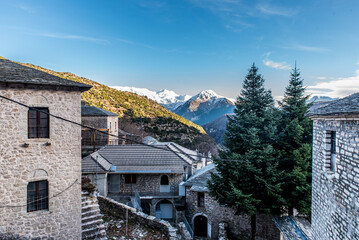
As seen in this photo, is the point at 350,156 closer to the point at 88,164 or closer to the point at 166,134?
the point at 88,164

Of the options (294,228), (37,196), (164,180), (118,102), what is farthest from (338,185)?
(118,102)

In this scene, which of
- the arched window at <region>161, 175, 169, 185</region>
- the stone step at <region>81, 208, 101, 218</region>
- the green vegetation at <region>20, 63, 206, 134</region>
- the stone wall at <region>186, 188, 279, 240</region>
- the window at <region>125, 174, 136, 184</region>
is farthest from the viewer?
the green vegetation at <region>20, 63, 206, 134</region>

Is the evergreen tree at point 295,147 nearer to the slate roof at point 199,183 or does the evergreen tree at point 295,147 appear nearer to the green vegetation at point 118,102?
the slate roof at point 199,183

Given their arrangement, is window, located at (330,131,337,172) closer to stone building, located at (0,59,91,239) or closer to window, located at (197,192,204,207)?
stone building, located at (0,59,91,239)

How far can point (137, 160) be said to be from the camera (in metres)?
20.8

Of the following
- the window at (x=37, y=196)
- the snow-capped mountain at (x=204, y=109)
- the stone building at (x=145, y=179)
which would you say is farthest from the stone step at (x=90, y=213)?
the snow-capped mountain at (x=204, y=109)

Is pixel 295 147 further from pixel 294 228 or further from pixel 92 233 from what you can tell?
pixel 92 233

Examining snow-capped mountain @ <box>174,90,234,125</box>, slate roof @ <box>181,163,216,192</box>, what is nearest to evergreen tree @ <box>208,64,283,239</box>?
slate roof @ <box>181,163,216,192</box>

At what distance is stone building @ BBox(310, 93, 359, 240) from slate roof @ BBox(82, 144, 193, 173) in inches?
484

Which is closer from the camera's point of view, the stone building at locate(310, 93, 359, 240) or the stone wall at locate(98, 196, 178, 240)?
the stone building at locate(310, 93, 359, 240)

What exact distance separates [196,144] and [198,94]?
109 m

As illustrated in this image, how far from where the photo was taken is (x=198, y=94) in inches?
6073

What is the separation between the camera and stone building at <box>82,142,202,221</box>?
61.9 ft

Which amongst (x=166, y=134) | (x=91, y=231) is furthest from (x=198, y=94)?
(x=91, y=231)
